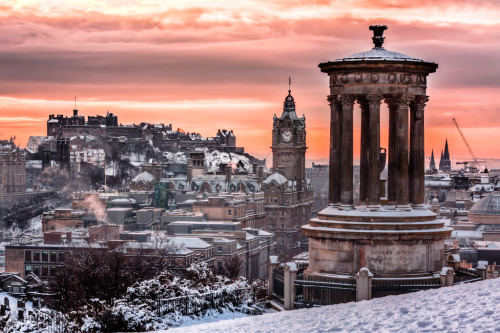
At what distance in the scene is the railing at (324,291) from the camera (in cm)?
3372

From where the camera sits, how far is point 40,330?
132ft

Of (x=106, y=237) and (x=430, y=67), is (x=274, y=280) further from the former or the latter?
(x=106, y=237)

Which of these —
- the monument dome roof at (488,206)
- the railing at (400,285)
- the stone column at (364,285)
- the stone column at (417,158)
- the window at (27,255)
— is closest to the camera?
the stone column at (364,285)

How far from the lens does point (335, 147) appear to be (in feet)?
119

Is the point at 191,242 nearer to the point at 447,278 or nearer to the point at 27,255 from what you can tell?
the point at 27,255

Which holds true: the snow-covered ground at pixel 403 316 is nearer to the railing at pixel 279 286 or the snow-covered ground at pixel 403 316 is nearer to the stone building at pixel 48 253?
the railing at pixel 279 286

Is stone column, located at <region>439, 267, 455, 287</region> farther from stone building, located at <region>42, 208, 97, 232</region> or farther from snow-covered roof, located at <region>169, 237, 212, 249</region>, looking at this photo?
stone building, located at <region>42, 208, 97, 232</region>

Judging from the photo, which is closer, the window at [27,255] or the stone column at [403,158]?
the stone column at [403,158]

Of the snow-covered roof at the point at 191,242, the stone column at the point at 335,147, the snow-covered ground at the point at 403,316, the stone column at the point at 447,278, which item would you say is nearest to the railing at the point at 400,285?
the stone column at the point at 447,278

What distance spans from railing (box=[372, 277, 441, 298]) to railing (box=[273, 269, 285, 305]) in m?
3.03

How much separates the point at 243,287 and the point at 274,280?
1061 centimetres

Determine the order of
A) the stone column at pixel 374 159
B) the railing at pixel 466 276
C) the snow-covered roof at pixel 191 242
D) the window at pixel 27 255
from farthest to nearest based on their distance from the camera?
the snow-covered roof at pixel 191 242, the window at pixel 27 255, the railing at pixel 466 276, the stone column at pixel 374 159

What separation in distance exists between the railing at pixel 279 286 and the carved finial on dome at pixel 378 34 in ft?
27.1

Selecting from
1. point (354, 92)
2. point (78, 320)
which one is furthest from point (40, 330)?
point (354, 92)
